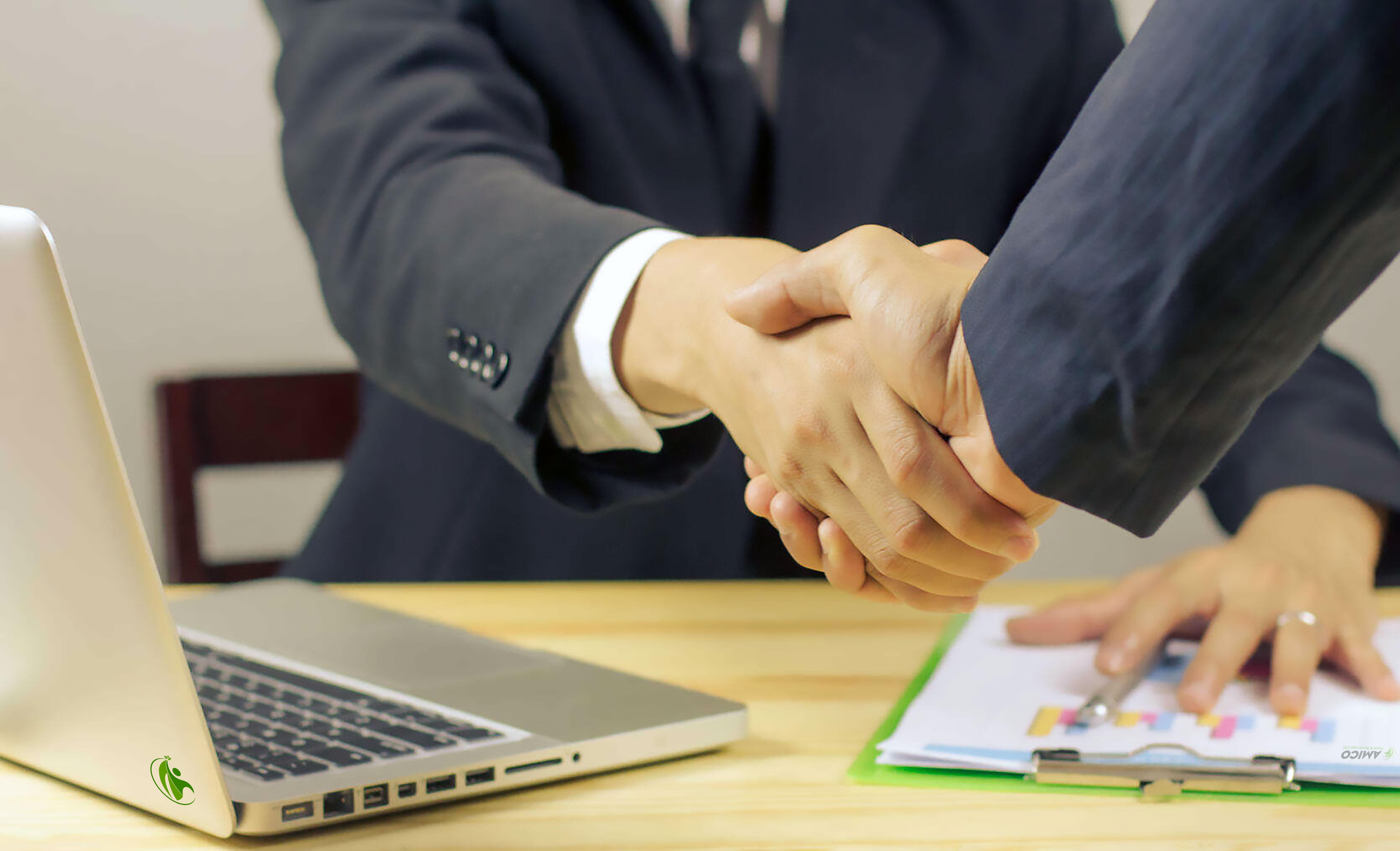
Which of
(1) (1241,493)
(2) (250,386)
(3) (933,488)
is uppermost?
(3) (933,488)

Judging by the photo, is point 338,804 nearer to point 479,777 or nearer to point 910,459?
point 479,777

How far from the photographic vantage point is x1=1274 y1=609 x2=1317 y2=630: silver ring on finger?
499mm

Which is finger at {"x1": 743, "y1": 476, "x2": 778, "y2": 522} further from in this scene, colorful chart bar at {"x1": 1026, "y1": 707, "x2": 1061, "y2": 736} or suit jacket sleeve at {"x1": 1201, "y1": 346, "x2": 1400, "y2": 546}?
suit jacket sleeve at {"x1": 1201, "y1": 346, "x2": 1400, "y2": 546}

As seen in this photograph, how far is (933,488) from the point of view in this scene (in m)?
0.39

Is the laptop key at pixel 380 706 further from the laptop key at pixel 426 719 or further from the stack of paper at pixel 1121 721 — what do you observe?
the stack of paper at pixel 1121 721

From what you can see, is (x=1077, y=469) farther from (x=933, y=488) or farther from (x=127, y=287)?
(x=127, y=287)

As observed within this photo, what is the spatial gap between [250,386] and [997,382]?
→ 2.98ft

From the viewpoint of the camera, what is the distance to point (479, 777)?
1.24 feet

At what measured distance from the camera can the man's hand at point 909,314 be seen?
14.6 inches

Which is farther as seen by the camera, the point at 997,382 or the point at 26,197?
the point at 26,197

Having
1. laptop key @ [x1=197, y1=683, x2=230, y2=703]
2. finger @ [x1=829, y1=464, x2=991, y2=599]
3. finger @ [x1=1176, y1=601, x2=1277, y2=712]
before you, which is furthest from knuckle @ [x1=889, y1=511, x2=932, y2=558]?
laptop key @ [x1=197, y1=683, x2=230, y2=703]

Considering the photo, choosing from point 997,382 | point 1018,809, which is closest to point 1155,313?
point 997,382

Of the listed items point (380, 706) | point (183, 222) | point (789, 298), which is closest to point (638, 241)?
point (789, 298)

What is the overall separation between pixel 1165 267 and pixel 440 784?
0.84ft
